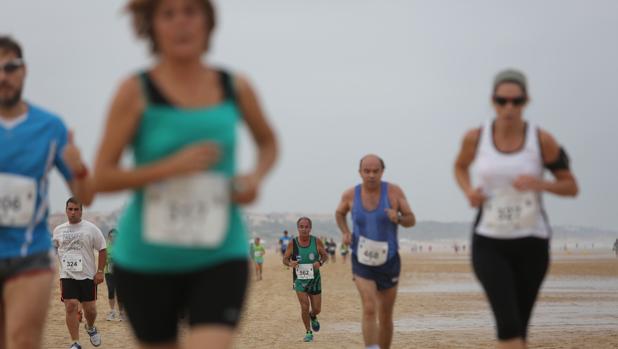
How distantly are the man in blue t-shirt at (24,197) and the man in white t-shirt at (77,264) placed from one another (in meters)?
7.45

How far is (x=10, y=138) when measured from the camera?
5680 mm

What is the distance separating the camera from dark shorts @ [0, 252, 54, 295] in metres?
5.58

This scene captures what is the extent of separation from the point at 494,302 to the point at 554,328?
1016cm

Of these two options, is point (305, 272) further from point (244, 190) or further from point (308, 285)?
point (244, 190)

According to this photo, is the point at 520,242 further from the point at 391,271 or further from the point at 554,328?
the point at 554,328

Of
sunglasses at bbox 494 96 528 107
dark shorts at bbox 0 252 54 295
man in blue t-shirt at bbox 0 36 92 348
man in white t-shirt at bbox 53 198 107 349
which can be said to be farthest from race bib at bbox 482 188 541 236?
man in white t-shirt at bbox 53 198 107 349

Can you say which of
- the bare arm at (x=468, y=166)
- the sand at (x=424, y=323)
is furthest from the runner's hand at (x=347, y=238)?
the bare arm at (x=468, y=166)

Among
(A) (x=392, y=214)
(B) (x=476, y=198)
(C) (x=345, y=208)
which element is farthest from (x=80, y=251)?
(B) (x=476, y=198)

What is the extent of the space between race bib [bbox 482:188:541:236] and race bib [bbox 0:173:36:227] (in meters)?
2.87

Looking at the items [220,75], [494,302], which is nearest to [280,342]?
[494,302]

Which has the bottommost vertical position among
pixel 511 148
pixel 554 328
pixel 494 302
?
pixel 554 328

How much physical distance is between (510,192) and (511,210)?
12 centimetres

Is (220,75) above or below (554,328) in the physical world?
above

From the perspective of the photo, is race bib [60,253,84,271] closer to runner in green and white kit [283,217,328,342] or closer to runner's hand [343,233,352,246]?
runner in green and white kit [283,217,328,342]
